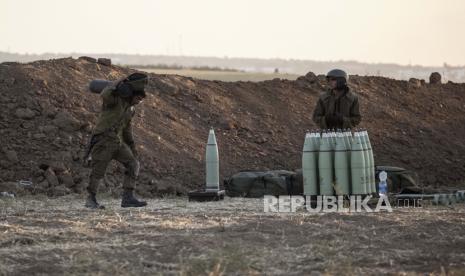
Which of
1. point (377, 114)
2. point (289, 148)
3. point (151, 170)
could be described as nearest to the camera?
point (151, 170)

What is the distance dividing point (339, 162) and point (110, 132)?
309 centimetres

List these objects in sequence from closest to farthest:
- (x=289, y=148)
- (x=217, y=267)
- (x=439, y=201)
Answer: (x=217, y=267)
(x=439, y=201)
(x=289, y=148)

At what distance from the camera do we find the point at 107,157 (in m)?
13.5

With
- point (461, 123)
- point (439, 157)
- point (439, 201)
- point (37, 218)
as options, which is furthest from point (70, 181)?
point (461, 123)

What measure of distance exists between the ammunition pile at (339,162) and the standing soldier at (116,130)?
2394 mm

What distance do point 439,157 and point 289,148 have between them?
3443 millimetres

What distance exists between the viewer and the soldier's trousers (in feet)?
44.1

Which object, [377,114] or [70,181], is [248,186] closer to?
[70,181]

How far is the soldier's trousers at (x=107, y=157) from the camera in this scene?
44.1 feet

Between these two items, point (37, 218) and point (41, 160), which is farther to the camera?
point (41, 160)

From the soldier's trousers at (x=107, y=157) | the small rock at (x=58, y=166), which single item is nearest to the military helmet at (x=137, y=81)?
the soldier's trousers at (x=107, y=157)

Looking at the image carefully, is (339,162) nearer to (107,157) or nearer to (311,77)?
(107,157)

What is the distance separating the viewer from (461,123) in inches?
973

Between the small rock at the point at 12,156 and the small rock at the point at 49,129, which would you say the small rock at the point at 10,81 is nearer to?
the small rock at the point at 49,129
